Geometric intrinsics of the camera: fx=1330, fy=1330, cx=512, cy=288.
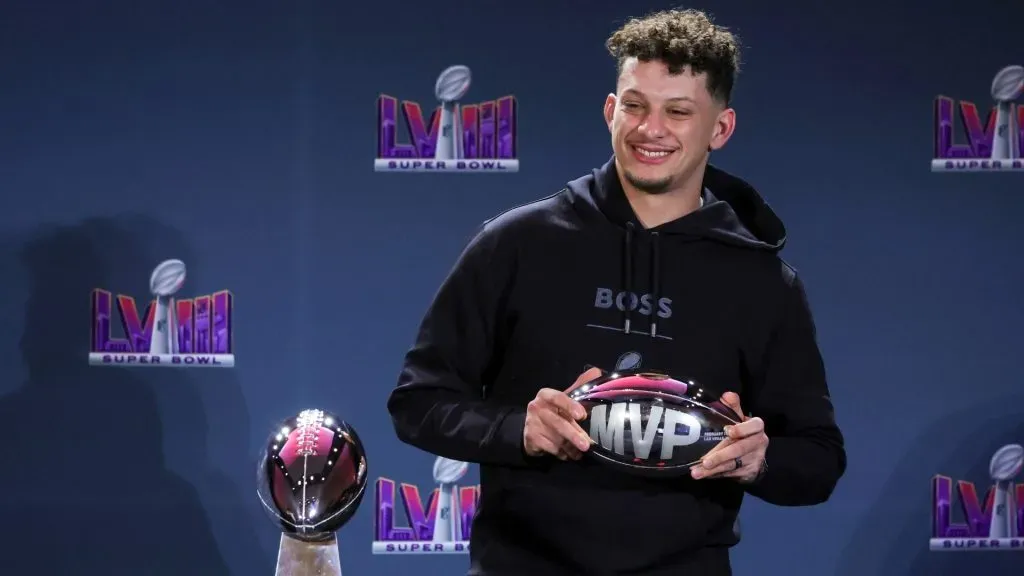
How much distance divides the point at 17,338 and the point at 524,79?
1502 millimetres

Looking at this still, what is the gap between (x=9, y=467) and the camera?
3506mm

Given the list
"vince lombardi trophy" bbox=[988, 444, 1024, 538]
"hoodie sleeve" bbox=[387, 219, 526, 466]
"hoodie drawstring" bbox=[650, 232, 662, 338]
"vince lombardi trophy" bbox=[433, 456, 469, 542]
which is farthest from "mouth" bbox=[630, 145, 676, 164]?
"vince lombardi trophy" bbox=[988, 444, 1024, 538]

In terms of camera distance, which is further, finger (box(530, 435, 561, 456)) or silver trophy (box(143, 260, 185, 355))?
silver trophy (box(143, 260, 185, 355))

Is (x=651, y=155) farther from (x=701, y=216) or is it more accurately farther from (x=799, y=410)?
(x=799, y=410)

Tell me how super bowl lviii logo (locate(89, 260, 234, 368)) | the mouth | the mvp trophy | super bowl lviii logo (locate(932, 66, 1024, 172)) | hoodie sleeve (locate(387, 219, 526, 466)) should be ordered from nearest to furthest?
the mvp trophy
hoodie sleeve (locate(387, 219, 526, 466))
the mouth
super bowl lviii logo (locate(89, 260, 234, 368))
super bowl lviii logo (locate(932, 66, 1024, 172))

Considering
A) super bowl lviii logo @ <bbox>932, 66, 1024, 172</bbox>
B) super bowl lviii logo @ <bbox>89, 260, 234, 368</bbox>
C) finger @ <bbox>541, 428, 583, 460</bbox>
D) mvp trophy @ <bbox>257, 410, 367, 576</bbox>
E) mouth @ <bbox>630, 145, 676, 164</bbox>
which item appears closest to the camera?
mvp trophy @ <bbox>257, 410, 367, 576</bbox>

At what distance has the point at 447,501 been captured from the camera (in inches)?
140

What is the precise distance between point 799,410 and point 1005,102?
2.03 m

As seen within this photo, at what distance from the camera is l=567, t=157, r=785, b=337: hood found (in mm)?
1897

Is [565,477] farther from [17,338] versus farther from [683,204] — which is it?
[17,338]

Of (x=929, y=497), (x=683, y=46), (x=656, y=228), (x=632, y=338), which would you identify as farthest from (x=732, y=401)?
(x=929, y=497)

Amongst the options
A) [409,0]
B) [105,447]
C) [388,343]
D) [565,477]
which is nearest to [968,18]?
[409,0]

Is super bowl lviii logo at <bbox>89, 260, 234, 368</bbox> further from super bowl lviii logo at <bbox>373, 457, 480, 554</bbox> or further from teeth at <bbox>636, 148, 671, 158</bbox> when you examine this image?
teeth at <bbox>636, 148, 671, 158</bbox>

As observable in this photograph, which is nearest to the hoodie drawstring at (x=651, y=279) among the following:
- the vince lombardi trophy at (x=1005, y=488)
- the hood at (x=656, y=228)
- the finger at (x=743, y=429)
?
the hood at (x=656, y=228)
